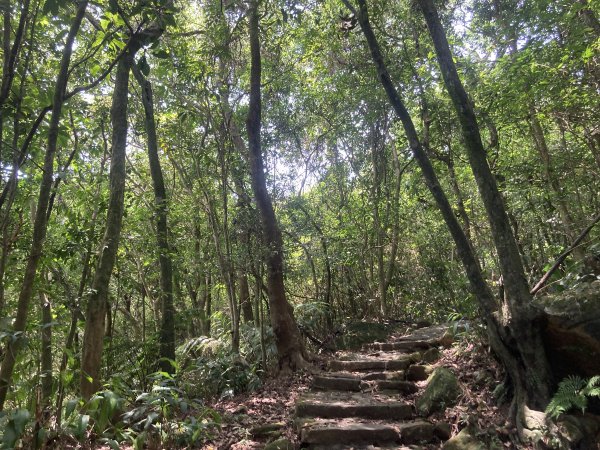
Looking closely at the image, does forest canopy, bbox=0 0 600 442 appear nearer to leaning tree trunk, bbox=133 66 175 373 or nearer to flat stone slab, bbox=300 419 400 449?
leaning tree trunk, bbox=133 66 175 373

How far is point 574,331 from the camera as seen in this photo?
444cm

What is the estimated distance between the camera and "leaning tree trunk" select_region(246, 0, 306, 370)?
800 centimetres

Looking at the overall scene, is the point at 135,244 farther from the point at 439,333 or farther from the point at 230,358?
the point at 439,333

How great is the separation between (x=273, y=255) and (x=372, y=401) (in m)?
3.30

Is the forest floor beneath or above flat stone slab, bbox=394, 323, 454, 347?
beneath

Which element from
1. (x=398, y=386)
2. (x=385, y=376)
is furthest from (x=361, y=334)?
(x=398, y=386)

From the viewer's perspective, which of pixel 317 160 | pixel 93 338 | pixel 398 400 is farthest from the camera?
pixel 317 160

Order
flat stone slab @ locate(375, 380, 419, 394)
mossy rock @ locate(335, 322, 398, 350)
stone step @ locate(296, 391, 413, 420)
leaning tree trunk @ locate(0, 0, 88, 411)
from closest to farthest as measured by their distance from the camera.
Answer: leaning tree trunk @ locate(0, 0, 88, 411) → stone step @ locate(296, 391, 413, 420) → flat stone slab @ locate(375, 380, 419, 394) → mossy rock @ locate(335, 322, 398, 350)

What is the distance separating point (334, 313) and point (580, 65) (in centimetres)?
750

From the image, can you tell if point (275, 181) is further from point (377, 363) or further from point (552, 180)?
point (552, 180)

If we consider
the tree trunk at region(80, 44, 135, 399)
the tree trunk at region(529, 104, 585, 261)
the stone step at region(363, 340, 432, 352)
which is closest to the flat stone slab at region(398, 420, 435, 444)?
the stone step at region(363, 340, 432, 352)

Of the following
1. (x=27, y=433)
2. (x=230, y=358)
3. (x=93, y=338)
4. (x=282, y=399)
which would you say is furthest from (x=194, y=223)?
(x=27, y=433)

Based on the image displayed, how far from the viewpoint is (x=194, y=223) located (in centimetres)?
1210

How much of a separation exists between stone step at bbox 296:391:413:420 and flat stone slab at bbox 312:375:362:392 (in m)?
0.46
